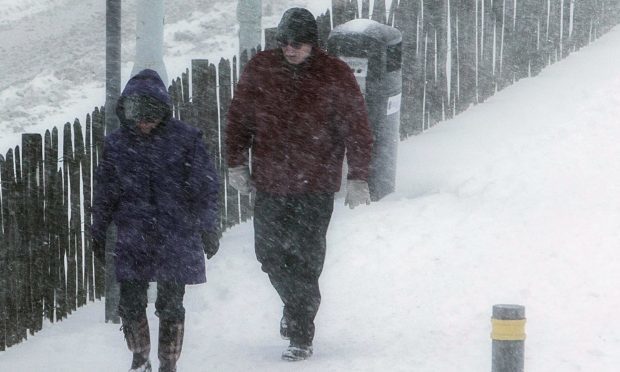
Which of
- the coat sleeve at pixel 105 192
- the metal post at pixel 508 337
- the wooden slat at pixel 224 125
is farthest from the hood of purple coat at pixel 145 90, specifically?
the wooden slat at pixel 224 125

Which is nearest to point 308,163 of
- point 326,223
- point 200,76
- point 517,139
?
point 326,223

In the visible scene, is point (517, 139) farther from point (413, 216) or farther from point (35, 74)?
point (35, 74)

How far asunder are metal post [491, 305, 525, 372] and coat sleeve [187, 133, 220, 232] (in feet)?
5.96

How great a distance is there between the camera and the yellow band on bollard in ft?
15.5

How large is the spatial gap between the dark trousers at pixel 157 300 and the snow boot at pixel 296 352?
88 centimetres

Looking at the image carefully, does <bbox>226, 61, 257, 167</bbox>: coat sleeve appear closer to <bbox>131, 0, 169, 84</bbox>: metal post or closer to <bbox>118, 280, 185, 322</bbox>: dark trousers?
<bbox>118, 280, 185, 322</bbox>: dark trousers

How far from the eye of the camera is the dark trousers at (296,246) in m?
6.91

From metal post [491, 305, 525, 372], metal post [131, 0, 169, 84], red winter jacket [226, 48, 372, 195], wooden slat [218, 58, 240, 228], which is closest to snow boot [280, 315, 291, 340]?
red winter jacket [226, 48, 372, 195]

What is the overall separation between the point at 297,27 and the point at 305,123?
520 mm

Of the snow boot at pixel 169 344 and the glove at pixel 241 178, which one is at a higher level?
the glove at pixel 241 178

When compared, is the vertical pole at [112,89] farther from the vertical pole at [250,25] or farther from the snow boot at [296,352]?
the vertical pole at [250,25]

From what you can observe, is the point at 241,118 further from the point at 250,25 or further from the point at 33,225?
the point at 250,25

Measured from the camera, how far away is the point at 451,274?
8203mm

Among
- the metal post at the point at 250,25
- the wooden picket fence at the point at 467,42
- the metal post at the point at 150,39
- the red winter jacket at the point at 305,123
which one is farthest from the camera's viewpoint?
the metal post at the point at 250,25
